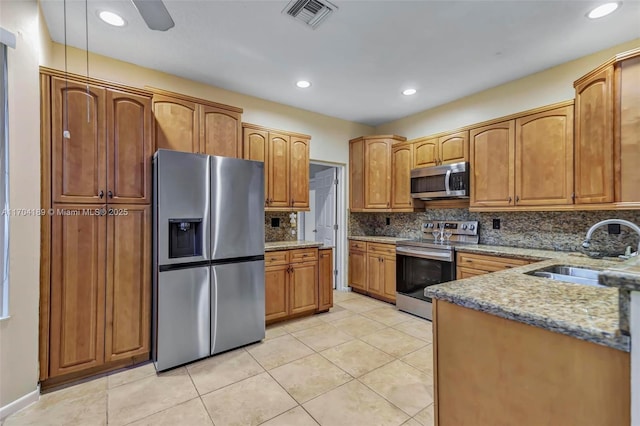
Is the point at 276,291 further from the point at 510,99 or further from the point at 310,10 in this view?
the point at 510,99

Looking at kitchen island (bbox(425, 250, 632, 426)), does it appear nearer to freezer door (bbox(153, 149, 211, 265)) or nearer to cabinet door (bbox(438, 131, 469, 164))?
A: freezer door (bbox(153, 149, 211, 265))

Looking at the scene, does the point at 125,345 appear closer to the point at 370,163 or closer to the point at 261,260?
the point at 261,260

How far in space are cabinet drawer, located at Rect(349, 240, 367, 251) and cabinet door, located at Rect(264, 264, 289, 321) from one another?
146cm

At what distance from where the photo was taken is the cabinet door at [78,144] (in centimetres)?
210

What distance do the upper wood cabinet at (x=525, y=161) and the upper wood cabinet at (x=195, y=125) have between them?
2733 mm

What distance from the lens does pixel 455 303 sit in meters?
1.20

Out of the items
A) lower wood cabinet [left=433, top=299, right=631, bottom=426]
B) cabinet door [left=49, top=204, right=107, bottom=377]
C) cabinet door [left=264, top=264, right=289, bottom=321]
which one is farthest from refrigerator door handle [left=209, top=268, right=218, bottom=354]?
lower wood cabinet [left=433, top=299, right=631, bottom=426]

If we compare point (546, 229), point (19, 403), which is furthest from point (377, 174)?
point (19, 403)

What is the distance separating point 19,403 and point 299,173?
3.10 meters

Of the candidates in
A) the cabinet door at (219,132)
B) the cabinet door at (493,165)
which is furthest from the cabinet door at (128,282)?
the cabinet door at (493,165)

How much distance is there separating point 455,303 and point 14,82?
286cm

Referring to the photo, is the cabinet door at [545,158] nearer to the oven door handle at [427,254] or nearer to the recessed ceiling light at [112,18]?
the oven door handle at [427,254]

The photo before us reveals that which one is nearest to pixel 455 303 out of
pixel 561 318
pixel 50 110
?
pixel 561 318

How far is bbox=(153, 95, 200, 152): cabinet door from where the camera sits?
107 inches
